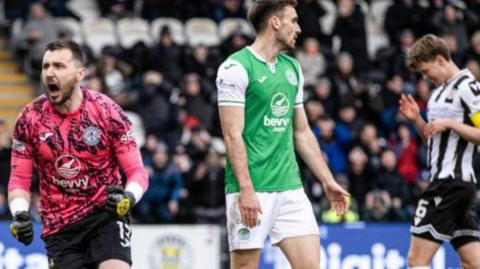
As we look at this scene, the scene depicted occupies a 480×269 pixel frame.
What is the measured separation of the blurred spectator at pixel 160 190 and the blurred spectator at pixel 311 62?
3.88 meters

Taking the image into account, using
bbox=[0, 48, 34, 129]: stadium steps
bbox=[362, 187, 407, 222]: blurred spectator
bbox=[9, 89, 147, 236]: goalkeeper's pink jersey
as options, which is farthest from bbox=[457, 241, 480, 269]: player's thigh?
bbox=[0, 48, 34, 129]: stadium steps

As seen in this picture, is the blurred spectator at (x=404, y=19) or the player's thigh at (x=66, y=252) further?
the blurred spectator at (x=404, y=19)

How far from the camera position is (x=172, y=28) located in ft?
71.9

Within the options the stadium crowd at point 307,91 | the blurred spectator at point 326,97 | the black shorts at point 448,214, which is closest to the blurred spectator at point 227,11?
the stadium crowd at point 307,91

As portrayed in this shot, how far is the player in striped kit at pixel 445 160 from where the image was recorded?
10.8m

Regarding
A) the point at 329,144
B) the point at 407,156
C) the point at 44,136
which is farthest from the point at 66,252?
the point at 407,156

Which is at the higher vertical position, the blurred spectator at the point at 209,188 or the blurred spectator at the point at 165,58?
the blurred spectator at the point at 165,58

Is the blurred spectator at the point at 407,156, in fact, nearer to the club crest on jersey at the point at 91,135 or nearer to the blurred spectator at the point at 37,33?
the blurred spectator at the point at 37,33

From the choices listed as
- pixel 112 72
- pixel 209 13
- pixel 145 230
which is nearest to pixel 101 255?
pixel 145 230

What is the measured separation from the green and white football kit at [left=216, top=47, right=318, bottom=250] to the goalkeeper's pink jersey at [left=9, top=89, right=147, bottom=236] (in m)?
0.81

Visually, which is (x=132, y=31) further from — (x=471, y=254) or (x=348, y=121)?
(x=471, y=254)

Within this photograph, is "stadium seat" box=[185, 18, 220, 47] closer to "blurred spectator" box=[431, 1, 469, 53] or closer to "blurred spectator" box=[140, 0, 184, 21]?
"blurred spectator" box=[140, 0, 184, 21]

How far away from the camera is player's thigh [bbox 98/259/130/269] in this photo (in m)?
8.76

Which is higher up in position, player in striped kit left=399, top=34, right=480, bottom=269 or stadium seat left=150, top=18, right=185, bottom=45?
stadium seat left=150, top=18, right=185, bottom=45
